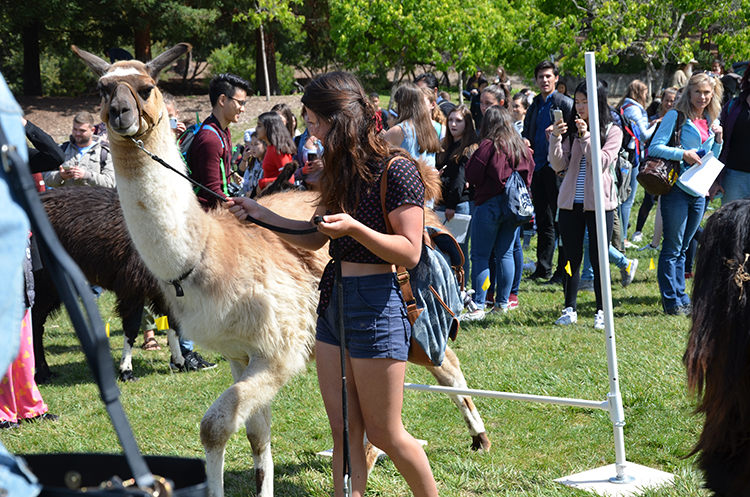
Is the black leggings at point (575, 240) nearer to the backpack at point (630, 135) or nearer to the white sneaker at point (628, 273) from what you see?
the white sneaker at point (628, 273)

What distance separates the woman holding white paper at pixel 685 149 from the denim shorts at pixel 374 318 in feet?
15.3

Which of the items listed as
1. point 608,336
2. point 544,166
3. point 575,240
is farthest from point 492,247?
point 608,336

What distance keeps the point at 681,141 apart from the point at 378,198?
494cm

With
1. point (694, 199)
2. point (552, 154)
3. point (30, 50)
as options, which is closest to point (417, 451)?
point (552, 154)

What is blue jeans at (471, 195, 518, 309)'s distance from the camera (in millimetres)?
7141

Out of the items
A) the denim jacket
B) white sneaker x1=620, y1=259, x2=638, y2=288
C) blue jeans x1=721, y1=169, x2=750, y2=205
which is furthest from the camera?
white sneaker x1=620, y1=259, x2=638, y2=288

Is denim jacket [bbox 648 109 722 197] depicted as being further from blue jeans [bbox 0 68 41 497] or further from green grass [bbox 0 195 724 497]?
blue jeans [bbox 0 68 41 497]

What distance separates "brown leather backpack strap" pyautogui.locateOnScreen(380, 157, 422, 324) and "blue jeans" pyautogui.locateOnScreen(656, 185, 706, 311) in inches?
181

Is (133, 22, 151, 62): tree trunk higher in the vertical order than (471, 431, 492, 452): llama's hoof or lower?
higher

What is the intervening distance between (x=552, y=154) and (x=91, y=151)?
4788 mm

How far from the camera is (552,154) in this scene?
6.44 m

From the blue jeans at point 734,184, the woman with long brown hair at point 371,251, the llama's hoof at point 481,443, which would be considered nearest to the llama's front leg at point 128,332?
the llama's hoof at point 481,443

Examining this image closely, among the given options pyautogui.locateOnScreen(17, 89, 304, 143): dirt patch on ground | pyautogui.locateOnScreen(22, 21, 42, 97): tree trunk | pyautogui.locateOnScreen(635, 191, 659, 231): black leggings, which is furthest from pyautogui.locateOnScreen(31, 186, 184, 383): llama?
pyautogui.locateOnScreen(22, 21, 42, 97): tree trunk

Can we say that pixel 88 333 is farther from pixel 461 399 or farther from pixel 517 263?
pixel 517 263
